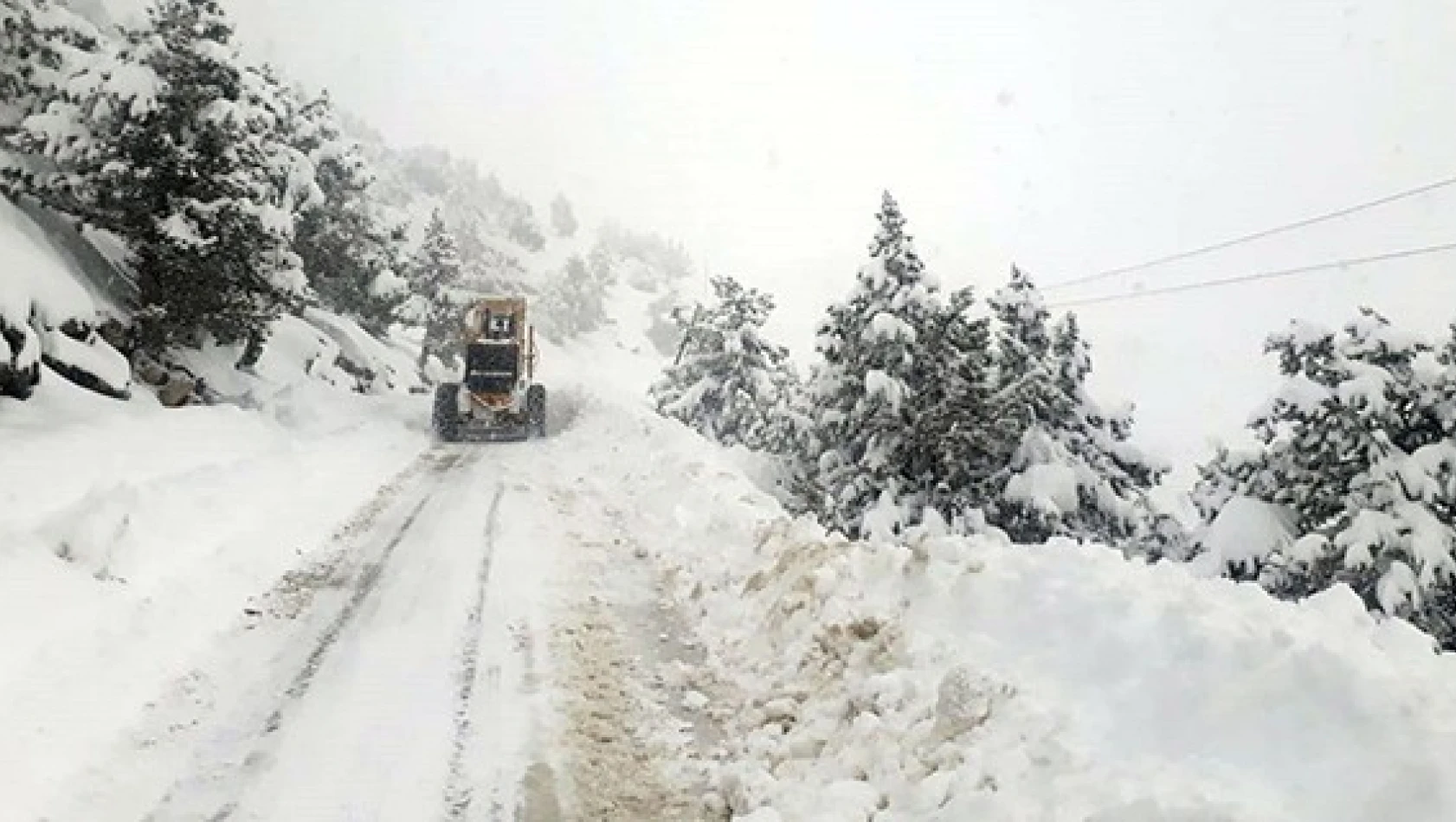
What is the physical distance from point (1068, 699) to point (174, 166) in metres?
19.8

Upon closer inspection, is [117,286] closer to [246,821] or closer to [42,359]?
[42,359]

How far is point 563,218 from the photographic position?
10131 centimetres

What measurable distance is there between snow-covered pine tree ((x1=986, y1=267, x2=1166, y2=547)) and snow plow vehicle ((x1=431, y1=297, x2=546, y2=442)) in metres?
12.6

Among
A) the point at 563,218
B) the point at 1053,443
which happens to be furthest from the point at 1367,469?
the point at 563,218

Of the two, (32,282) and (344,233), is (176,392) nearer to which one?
(32,282)

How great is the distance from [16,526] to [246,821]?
18.2 feet

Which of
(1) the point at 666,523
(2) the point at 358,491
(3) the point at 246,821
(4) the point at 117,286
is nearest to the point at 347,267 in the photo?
(4) the point at 117,286

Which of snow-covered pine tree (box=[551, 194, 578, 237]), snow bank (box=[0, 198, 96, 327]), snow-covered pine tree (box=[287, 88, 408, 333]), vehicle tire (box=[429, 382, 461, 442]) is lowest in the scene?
A: vehicle tire (box=[429, 382, 461, 442])

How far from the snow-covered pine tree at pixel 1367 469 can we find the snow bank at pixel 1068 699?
8.77 metres

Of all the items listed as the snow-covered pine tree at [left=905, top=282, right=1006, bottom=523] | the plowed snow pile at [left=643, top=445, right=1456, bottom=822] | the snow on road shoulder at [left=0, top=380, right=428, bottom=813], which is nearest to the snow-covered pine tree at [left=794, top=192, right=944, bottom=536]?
the snow-covered pine tree at [left=905, top=282, right=1006, bottom=523]

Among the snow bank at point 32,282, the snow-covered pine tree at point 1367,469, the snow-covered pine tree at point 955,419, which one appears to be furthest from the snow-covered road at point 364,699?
the snow-covered pine tree at point 955,419

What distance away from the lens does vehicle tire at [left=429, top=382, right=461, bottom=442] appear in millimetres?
26281

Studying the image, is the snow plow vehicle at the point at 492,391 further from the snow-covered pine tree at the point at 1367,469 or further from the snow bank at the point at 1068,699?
the snow bank at the point at 1068,699

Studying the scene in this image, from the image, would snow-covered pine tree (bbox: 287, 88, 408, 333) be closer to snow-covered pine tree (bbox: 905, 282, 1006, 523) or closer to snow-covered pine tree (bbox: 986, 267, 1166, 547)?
snow-covered pine tree (bbox: 905, 282, 1006, 523)
